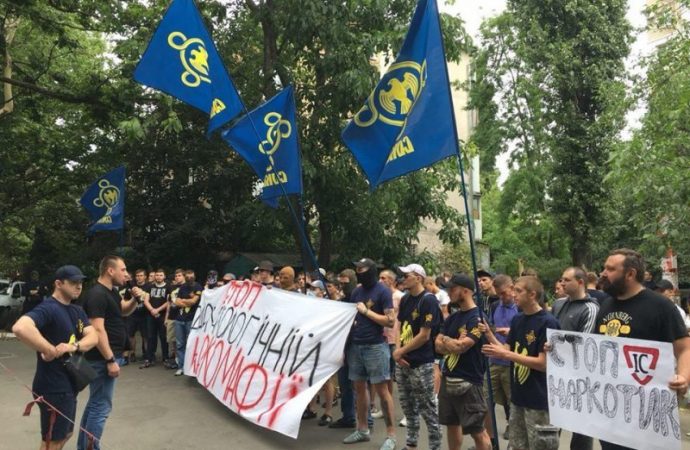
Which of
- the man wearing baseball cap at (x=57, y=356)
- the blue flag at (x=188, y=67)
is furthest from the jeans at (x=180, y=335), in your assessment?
the man wearing baseball cap at (x=57, y=356)

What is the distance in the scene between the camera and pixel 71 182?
65.0 ft

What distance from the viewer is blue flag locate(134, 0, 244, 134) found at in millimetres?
7445

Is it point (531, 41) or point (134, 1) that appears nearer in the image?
point (134, 1)

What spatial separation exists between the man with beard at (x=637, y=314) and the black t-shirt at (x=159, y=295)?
9.46 meters

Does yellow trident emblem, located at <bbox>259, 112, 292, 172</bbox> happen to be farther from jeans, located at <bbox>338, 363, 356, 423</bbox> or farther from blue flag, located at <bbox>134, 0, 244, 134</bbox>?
jeans, located at <bbox>338, 363, 356, 423</bbox>

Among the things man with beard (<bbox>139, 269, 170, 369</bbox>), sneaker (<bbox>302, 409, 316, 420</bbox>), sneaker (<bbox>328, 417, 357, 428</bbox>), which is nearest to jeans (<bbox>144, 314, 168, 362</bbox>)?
man with beard (<bbox>139, 269, 170, 369</bbox>)

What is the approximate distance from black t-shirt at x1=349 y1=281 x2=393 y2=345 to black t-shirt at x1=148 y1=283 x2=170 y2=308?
6443mm

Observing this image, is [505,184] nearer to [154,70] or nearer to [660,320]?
[154,70]

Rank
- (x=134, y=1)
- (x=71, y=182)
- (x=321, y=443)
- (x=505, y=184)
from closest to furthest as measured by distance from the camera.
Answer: (x=321, y=443) → (x=134, y=1) → (x=71, y=182) → (x=505, y=184)

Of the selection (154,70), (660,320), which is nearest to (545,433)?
(660,320)

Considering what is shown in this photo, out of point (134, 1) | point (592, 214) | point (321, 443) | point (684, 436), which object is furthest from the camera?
point (592, 214)

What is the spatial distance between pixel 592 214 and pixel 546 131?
12.8 feet

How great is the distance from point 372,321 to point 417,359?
32.1 inches

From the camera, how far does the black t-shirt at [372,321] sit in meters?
6.33
